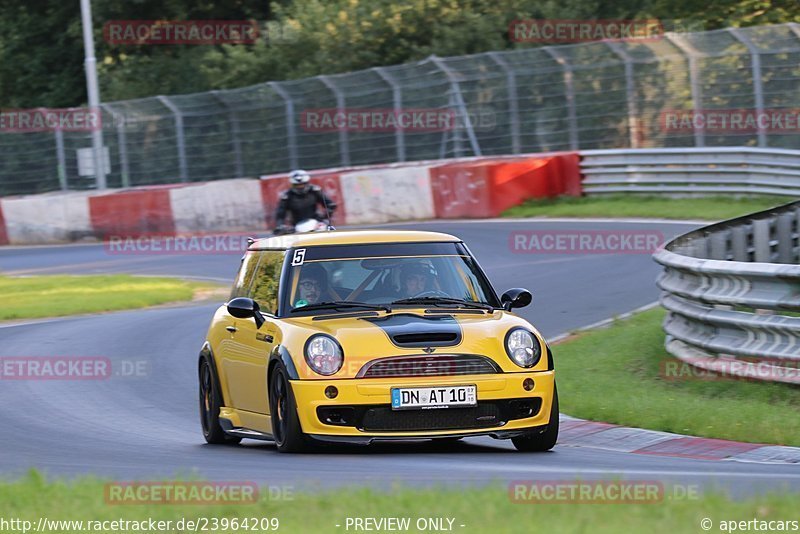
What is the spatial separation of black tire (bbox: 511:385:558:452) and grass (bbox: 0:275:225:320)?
11.9 m

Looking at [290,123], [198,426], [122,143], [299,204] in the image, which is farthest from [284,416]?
[122,143]

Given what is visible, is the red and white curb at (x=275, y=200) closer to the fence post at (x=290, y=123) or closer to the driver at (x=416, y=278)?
the fence post at (x=290, y=123)

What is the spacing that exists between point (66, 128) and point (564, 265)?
59.3 feet

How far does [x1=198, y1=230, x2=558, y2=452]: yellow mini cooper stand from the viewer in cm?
840

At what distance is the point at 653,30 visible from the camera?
38219 mm

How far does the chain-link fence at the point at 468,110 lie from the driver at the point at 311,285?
1727 cm

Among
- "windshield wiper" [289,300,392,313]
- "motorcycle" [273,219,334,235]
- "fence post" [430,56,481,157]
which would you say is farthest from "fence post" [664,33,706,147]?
"windshield wiper" [289,300,392,313]

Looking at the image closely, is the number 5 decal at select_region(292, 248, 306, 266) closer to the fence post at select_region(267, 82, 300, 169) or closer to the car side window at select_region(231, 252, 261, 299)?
the car side window at select_region(231, 252, 261, 299)

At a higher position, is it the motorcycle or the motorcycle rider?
the motorcycle rider

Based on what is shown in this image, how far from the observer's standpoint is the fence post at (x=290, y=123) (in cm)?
3281

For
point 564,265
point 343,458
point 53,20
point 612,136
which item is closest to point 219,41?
point 53,20

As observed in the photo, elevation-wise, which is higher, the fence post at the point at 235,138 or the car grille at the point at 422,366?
the car grille at the point at 422,366

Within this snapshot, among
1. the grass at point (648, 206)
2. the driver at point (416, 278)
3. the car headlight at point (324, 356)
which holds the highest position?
the driver at point (416, 278)

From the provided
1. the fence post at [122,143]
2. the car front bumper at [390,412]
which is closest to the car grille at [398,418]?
the car front bumper at [390,412]
